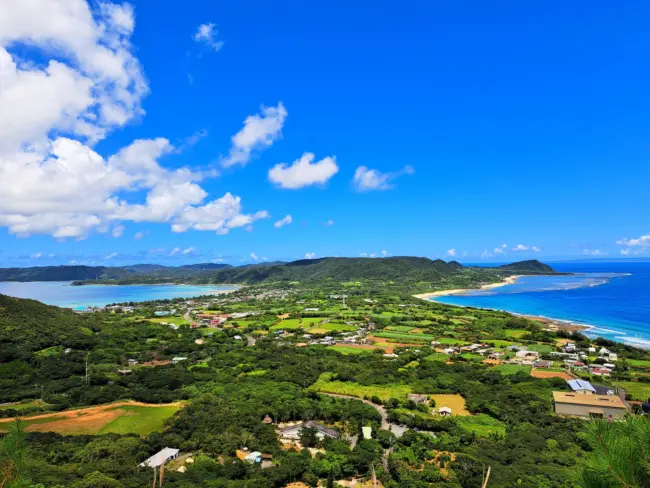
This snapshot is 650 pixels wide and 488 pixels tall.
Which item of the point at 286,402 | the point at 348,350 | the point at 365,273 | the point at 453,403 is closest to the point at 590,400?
the point at 453,403

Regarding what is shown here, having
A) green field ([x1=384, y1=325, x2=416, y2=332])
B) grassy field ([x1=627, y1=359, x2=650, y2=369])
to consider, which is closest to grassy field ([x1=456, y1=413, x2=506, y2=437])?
grassy field ([x1=627, y1=359, x2=650, y2=369])

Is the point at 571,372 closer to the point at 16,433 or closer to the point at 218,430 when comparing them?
the point at 218,430

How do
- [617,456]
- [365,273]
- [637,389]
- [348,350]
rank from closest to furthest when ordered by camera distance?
[617,456]
[637,389]
[348,350]
[365,273]

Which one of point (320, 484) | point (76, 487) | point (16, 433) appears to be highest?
point (16, 433)

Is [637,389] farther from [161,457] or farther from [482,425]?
[161,457]

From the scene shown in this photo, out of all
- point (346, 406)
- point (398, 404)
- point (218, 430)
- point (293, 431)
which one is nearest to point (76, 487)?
point (218, 430)

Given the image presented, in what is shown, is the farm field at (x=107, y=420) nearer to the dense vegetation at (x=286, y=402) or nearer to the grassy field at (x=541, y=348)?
the dense vegetation at (x=286, y=402)

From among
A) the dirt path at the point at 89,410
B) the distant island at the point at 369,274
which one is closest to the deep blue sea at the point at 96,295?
the distant island at the point at 369,274
